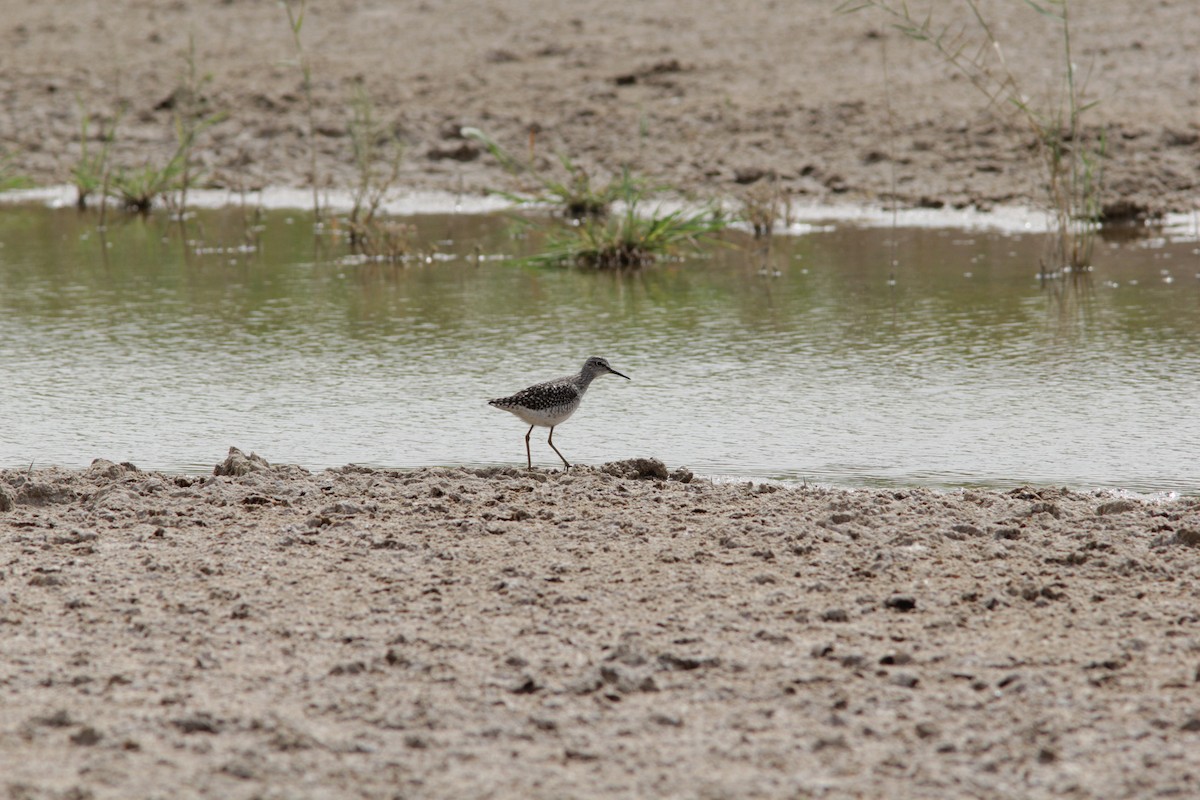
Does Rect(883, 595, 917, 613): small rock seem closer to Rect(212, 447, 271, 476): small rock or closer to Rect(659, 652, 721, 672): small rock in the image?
Rect(659, 652, 721, 672): small rock

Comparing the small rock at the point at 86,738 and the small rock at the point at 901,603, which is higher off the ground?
the small rock at the point at 901,603

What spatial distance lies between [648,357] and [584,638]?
4.59 m

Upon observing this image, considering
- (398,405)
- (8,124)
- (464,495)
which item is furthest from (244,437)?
(8,124)

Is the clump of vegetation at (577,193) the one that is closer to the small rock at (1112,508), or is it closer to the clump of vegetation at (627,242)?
the clump of vegetation at (627,242)

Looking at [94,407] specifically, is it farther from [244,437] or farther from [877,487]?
[877,487]

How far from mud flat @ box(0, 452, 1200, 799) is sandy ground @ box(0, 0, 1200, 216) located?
853 cm

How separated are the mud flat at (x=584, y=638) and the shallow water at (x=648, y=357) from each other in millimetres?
764

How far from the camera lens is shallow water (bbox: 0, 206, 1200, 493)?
24.0 feet

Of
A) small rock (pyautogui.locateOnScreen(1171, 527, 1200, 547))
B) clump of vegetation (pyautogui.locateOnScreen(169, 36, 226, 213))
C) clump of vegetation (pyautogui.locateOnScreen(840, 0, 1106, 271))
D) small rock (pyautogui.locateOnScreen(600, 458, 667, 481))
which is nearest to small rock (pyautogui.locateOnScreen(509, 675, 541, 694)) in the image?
small rock (pyautogui.locateOnScreen(600, 458, 667, 481))

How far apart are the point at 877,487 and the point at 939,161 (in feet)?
30.4

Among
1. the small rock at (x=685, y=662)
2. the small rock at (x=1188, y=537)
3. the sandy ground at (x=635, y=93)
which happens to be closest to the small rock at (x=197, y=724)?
the small rock at (x=685, y=662)

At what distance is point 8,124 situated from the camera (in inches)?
723

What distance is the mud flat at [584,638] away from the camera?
13.0ft

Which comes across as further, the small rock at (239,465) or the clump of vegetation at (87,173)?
the clump of vegetation at (87,173)
